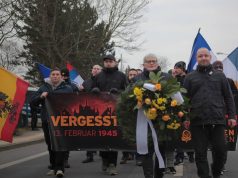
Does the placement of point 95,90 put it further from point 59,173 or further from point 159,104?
point 159,104

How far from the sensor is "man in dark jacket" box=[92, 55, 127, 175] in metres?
9.80

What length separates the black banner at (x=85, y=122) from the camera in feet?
32.4

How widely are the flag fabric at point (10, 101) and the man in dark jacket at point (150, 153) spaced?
347 centimetres

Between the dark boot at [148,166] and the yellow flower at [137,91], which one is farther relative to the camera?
the dark boot at [148,166]

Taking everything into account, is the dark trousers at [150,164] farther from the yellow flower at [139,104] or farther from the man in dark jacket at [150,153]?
the yellow flower at [139,104]

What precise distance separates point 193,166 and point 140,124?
4114 millimetres

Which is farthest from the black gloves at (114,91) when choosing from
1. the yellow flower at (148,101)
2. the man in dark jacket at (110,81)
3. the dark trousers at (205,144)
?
the yellow flower at (148,101)

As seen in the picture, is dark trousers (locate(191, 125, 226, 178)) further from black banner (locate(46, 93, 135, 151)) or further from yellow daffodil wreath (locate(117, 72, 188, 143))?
black banner (locate(46, 93, 135, 151))

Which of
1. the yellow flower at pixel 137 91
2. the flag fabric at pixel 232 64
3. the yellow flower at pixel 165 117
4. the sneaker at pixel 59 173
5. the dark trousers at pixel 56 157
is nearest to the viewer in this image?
the yellow flower at pixel 165 117

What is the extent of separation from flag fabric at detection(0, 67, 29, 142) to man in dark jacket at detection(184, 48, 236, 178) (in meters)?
3.81

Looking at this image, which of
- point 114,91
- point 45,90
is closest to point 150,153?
point 114,91

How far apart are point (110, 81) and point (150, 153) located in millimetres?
3030

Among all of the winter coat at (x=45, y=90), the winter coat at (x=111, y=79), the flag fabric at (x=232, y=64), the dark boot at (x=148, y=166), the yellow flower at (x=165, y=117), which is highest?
the flag fabric at (x=232, y=64)

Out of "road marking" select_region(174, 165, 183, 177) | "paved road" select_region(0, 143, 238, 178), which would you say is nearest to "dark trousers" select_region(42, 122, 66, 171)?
"paved road" select_region(0, 143, 238, 178)
